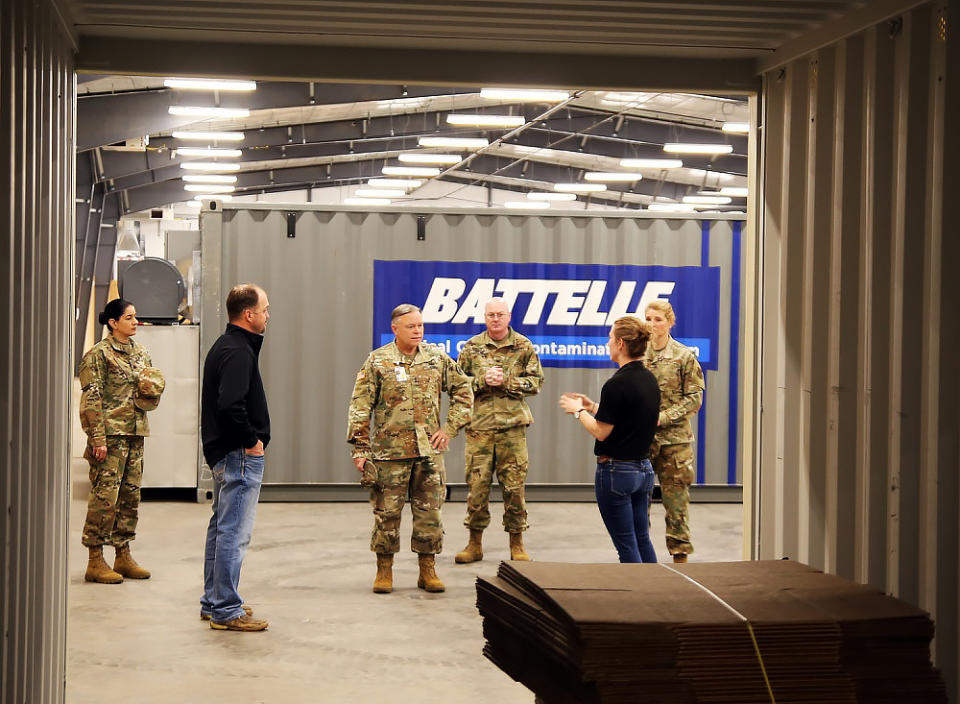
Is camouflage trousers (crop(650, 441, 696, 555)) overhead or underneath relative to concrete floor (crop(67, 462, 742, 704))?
overhead

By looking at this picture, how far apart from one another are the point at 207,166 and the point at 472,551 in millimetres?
15215

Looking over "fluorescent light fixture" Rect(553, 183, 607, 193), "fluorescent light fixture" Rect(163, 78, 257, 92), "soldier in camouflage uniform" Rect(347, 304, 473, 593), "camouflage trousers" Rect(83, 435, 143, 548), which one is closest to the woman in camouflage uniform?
"camouflage trousers" Rect(83, 435, 143, 548)

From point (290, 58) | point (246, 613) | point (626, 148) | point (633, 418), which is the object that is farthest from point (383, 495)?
point (626, 148)

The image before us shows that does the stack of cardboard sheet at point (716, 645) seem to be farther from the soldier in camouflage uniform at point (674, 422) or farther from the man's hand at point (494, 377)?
the man's hand at point (494, 377)

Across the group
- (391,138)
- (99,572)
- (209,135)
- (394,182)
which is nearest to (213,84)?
(209,135)

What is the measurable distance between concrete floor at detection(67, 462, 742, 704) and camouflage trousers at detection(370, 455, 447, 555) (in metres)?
0.39

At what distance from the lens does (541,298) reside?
11000 millimetres

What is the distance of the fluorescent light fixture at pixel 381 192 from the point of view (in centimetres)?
2755

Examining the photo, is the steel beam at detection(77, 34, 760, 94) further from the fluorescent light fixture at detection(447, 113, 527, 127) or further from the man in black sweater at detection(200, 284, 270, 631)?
the fluorescent light fixture at detection(447, 113, 527, 127)

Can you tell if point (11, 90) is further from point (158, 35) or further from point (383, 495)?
point (383, 495)

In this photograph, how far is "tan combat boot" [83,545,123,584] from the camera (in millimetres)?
7453

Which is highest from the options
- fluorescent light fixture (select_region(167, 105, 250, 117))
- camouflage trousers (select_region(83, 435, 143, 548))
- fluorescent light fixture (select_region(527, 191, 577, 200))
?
fluorescent light fixture (select_region(527, 191, 577, 200))

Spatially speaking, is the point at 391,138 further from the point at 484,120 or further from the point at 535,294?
the point at 535,294

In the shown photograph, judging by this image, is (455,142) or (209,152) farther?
Answer: (209,152)
